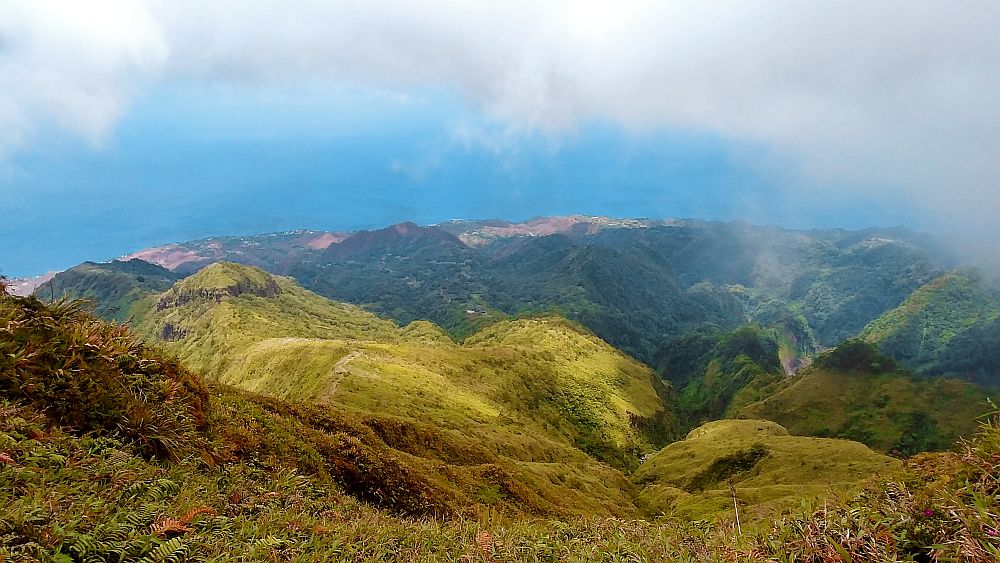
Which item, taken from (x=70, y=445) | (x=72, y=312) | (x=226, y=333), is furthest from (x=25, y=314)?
(x=226, y=333)

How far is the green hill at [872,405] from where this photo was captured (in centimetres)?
15538

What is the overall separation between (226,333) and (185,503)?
19873cm

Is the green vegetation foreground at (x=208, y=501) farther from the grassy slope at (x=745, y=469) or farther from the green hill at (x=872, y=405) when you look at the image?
the green hill at (x=872, y=405)

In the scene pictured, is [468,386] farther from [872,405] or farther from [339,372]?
[872,405]

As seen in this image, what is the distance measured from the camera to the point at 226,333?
184 m

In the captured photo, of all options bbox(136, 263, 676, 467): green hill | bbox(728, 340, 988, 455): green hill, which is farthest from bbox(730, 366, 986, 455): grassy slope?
bbox(136, 263, 676, 467): green hill

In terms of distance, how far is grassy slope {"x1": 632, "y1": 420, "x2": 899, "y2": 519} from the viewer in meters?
83.1

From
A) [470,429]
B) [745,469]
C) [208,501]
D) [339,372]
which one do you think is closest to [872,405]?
[745,469]

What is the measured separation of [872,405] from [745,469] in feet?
327

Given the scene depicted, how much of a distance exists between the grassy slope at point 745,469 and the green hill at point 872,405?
49.2 metres

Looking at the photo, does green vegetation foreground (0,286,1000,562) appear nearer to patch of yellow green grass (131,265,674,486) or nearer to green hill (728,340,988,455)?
patch of yellow green grass (131,265,674,486)

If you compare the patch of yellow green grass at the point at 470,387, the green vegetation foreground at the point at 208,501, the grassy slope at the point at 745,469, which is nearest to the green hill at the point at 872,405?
the patch of yellow green grass at the point at 470,387

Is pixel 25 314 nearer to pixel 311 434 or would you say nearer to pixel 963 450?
pixel 311 434

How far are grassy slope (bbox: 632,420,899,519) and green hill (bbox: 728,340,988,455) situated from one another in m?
49.2
